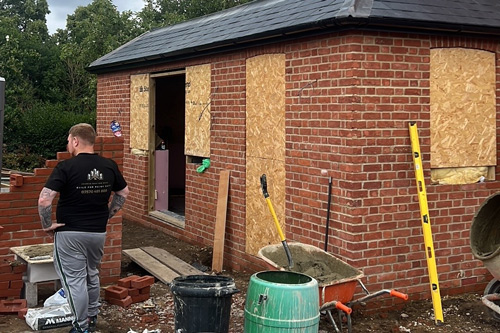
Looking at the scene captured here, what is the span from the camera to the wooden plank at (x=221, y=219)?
361 inches

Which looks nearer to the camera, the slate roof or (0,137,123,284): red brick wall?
the slate roof

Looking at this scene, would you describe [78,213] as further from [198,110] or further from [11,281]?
[198,110]

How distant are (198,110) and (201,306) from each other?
5.71 meters

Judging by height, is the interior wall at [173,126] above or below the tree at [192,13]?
below

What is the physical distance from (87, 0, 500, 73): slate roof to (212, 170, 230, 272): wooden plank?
206 cm

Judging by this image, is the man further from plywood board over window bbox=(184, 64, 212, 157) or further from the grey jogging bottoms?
plywood board over window bbox=(184, 64, 212, 157)

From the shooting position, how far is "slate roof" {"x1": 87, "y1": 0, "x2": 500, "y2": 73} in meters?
6.59

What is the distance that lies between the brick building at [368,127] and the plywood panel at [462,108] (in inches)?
0.6

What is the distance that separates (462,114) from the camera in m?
7.36

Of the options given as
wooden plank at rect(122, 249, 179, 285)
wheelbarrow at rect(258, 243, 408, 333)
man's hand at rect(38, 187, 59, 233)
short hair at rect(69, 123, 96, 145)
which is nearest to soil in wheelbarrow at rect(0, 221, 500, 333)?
wooden plank at rect(122, 249, 179, 285)

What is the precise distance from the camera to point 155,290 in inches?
304

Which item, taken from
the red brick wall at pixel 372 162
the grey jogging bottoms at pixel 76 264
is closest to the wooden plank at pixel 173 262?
the red brick wall at pixel 372 162

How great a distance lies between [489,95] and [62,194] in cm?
523

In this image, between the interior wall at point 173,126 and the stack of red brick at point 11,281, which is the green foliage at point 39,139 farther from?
the stack of red brick at point 11,281
